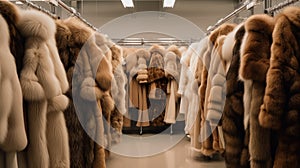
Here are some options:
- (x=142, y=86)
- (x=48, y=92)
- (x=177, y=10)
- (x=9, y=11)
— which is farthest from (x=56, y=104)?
(x=177, y=10)

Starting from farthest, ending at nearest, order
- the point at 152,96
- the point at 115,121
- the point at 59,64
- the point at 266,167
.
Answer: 1. the point at 152,96
2. the point at 115,121
3. the point at 59,64
4. the point at 266,167

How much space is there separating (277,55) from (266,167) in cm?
66

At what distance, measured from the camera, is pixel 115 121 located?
12.7 ft

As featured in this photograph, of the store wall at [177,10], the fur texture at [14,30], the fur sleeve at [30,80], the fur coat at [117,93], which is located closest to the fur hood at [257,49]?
the fur sleeve at [30,80]

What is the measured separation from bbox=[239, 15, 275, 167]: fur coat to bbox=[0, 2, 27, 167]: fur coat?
1.27m

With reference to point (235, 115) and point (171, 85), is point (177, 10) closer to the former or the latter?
point (171, 85)

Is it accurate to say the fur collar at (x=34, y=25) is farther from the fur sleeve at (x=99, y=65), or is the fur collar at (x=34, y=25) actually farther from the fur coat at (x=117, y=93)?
the fur coat at (x=117, y=93)

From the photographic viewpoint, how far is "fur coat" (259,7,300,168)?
184 centimetres

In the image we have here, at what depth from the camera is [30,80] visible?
1.85 meters

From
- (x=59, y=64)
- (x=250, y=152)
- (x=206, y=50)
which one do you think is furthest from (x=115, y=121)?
(x=250, y=152)

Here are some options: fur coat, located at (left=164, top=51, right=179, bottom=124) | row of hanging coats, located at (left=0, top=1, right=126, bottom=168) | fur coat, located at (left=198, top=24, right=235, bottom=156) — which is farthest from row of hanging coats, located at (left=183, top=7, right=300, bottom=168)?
fur coat, located at (left=164, top=51, right=179, bottom=124)

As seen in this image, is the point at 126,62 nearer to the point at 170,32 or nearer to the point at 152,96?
the point at 152,96

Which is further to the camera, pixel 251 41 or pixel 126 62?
pixel 126 62

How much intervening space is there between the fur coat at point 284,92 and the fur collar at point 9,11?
1.42 meters
